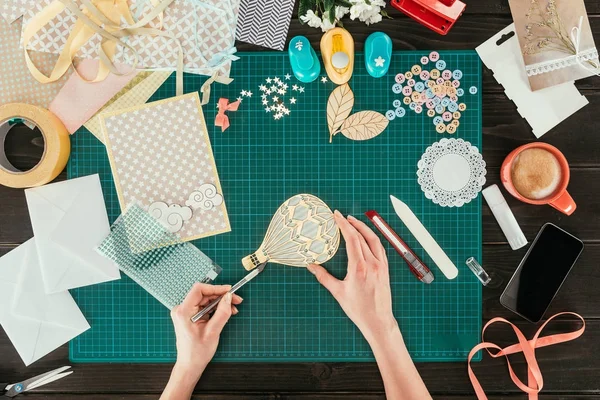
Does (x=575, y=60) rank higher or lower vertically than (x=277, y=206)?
higher

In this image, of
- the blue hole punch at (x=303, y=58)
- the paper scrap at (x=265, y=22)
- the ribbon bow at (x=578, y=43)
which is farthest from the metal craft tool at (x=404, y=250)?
the ribbon bow at (x=578, y=43)

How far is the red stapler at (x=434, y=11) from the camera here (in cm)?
95

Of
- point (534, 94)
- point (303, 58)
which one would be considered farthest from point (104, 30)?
point (534, 94)

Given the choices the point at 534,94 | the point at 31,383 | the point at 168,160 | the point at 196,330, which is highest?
the point at 534,94

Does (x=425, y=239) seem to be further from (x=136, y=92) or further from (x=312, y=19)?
(x=136, y=92)

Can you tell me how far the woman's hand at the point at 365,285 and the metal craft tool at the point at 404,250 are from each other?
1.1 inches

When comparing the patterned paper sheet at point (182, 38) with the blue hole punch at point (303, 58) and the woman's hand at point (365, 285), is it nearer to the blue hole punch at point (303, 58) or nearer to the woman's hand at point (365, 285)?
the blue hole punch at point (303, 58)

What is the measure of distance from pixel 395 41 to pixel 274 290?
0.62m

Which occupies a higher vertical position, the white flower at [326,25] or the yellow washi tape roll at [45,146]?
the white flower at [326,25]

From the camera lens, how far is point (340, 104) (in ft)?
3.28

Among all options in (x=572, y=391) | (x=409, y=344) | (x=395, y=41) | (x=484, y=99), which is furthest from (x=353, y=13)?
(x=572, y=391)

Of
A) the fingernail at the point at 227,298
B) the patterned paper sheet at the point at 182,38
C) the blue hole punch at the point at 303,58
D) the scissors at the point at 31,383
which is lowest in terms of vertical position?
the scissors at the point at 31,383

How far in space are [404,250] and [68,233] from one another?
29.3 inches

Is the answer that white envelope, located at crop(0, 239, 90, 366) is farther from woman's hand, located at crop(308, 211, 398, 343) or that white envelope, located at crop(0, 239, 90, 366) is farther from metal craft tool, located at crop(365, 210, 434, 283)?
metal craft tool, located at crop(365, 210, 434, 283)
